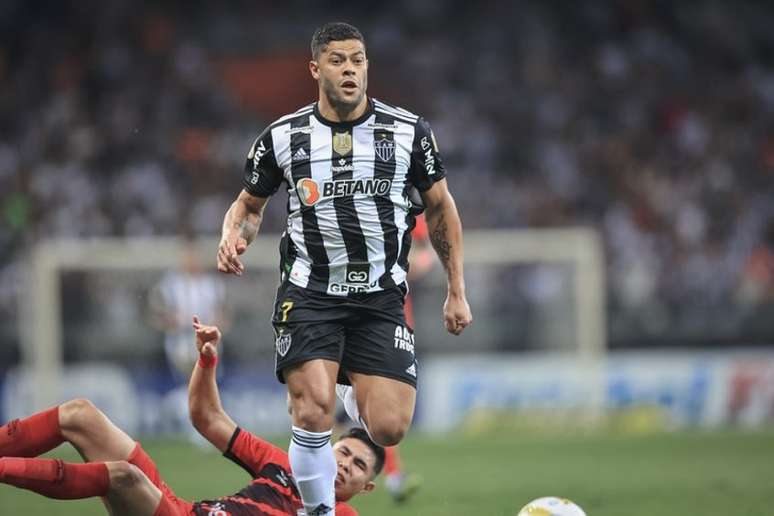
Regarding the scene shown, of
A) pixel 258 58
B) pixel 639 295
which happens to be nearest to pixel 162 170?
pixel 258 58

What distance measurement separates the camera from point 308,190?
6.64m

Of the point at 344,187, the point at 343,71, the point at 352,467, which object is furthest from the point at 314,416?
the point at 343,71

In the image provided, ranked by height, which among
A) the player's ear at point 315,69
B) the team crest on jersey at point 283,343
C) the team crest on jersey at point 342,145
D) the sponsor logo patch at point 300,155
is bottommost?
the team crest on jersey at point 283,343

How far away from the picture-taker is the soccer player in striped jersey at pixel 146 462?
5.37m

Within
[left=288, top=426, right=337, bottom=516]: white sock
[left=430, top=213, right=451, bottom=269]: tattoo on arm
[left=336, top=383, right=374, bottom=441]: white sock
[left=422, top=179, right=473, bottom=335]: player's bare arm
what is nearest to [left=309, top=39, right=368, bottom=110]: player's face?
[left=422, top=179, right=473, bottom=335]: player's bare arm

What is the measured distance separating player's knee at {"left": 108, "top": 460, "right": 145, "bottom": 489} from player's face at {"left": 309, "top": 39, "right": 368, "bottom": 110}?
7.11 feet

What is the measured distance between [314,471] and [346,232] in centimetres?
123

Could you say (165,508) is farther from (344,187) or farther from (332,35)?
(332,35)

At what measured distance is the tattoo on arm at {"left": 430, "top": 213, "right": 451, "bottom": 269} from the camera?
6.94 metres

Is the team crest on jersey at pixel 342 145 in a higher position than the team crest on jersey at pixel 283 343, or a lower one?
higher

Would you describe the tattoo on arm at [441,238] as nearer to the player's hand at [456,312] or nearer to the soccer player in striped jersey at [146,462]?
the player's hand at [456,312]

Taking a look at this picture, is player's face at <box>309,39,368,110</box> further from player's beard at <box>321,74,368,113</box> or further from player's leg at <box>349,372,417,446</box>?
player's leg at <box>349,372,417,446</box>

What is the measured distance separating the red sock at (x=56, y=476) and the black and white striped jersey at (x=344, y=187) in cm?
166

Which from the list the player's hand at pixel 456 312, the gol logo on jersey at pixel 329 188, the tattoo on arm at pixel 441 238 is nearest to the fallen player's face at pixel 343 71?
the gol logo on jersey at pixel 329 188
